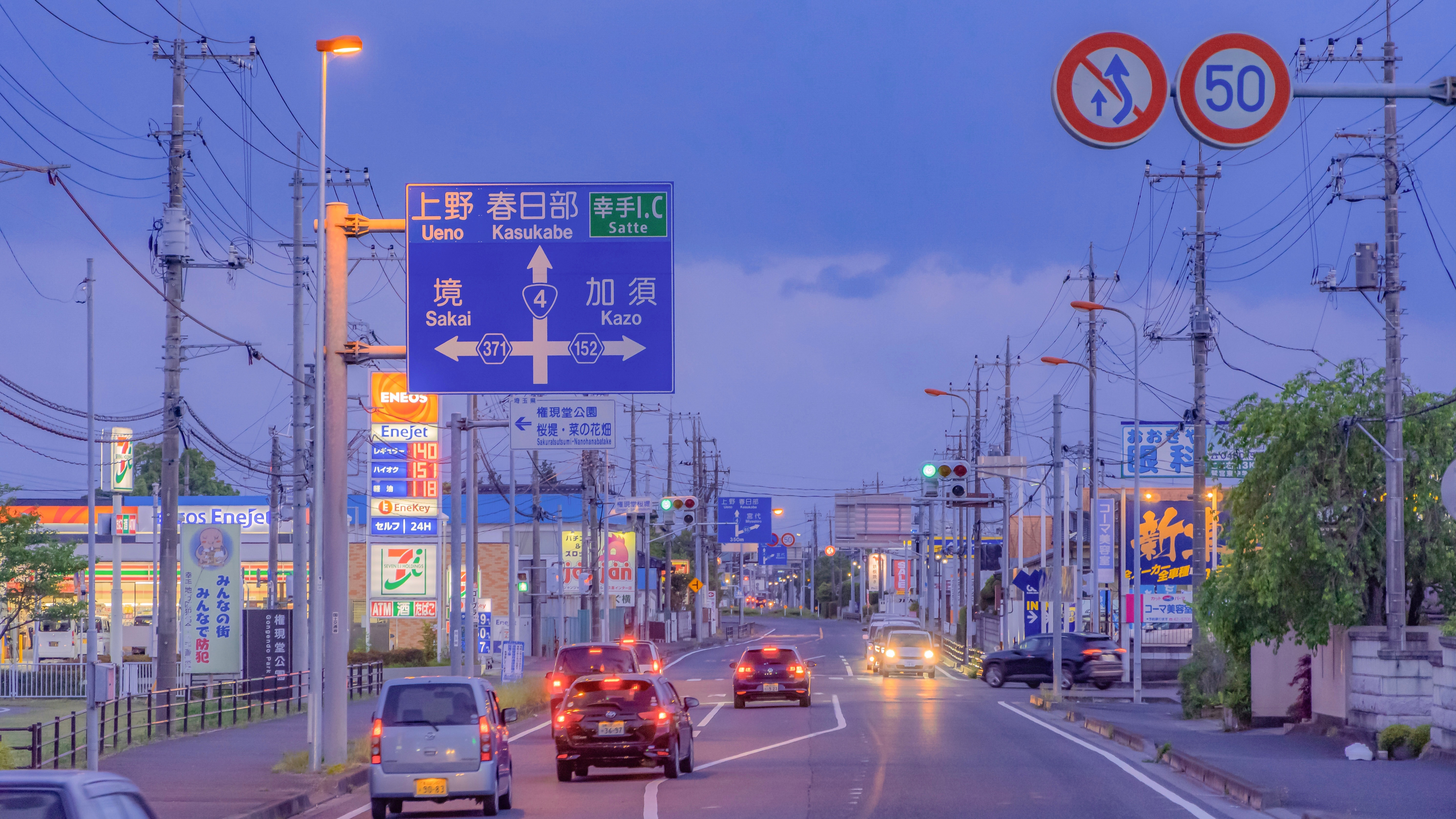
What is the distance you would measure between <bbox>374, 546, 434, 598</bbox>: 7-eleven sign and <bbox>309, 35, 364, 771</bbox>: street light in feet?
95.6

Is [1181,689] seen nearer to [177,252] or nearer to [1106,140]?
[177,252]

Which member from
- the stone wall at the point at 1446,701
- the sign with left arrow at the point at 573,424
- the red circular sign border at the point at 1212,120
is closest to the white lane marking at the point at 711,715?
the sign with left arrow at the point at 573,424

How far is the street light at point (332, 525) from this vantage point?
21812 millimetres

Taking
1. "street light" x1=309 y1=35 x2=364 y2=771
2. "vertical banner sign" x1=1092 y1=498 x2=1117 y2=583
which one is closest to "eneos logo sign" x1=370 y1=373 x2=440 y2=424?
"vertical banner sign" x1=1092 y1=498 x2=1117 y2=583

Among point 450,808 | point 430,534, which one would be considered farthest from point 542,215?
point 430,534

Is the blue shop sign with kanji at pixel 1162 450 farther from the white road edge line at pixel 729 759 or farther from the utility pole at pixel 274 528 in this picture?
the utility pole at pixel 274 528

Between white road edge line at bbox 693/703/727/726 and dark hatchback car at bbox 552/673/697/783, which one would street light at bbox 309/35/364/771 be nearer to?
dark hatchback car at bbox 552/673/697/783

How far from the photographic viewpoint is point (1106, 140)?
9.55 metres

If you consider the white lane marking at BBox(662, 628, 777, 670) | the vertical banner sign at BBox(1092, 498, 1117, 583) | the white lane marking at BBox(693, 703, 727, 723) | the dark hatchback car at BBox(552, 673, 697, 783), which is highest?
the vertical banner sign at BBox(1092, 498, 1117, 583)

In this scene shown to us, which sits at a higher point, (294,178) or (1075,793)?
(294,178)

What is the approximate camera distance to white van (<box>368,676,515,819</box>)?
690 inches

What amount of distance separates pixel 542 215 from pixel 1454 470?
39.8 ft

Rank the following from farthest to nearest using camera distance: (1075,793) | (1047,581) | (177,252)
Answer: (1047,581) < (177,252) < (1075,793)

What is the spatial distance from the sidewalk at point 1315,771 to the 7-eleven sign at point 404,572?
87.6ft
